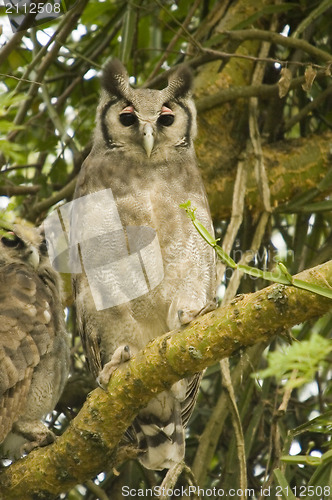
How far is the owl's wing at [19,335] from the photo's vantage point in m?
2.05

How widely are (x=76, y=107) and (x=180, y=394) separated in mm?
1436

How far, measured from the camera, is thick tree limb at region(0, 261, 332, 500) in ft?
4.25

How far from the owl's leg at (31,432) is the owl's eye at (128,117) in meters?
1.00

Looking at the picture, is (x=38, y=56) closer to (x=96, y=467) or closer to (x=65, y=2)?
(x=65, y=2)

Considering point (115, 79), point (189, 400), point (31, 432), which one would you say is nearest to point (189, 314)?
point (189, 400)

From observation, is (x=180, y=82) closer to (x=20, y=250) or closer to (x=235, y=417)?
(x=20, y=250)

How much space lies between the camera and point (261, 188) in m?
2.59

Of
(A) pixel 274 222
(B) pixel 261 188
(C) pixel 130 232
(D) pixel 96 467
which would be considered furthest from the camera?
(A) pixel 274 222

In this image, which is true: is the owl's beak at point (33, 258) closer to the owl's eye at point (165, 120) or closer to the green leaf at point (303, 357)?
the owl's eye at point (165, 120)

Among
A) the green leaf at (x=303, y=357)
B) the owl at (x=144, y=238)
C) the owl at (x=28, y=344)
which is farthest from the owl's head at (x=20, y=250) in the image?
the green leaf at (x=303, y=357)

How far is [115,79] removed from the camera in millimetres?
2381

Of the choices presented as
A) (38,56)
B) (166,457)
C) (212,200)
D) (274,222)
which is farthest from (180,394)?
(38,56)

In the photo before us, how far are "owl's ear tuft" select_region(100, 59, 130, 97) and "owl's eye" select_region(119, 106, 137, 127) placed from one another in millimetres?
66

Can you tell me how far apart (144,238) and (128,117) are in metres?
0.42
